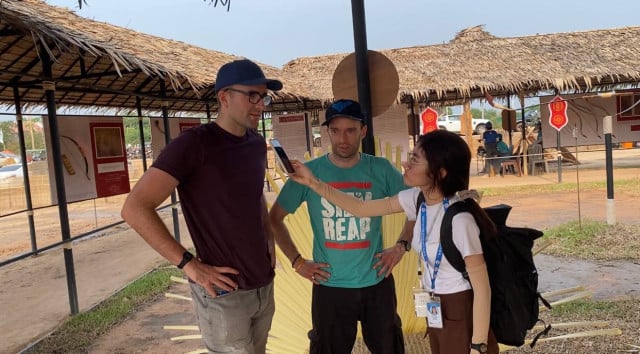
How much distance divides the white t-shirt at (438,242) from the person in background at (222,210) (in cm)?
54

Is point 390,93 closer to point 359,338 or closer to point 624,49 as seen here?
point 359,338

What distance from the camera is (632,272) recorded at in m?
4.48

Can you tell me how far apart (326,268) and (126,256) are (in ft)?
17.4

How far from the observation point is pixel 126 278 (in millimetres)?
5559

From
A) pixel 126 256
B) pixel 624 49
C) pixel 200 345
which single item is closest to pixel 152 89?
pixel 126 256

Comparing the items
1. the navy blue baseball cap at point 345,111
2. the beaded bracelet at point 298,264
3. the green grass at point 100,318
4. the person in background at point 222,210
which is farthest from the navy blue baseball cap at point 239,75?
the green grass at point 100,318

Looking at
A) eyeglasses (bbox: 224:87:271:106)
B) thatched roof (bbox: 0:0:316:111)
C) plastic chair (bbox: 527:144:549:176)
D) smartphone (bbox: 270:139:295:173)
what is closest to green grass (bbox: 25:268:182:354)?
thatched roof (bbox: 0:0:316:111)

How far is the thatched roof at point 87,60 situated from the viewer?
3.84 metres

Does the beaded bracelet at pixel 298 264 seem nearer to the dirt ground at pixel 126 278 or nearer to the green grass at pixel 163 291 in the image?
the dirt ground at pixel 126 278

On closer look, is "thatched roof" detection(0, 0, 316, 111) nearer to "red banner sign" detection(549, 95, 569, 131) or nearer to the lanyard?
the lanyard

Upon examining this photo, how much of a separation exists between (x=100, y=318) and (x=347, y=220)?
2.90 meters

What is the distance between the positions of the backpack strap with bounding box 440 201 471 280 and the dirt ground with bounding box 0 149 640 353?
2.35 m

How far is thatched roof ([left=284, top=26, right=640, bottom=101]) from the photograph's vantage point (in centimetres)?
1207

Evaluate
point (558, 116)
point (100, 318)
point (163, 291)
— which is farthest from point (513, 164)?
point (100, 318)
